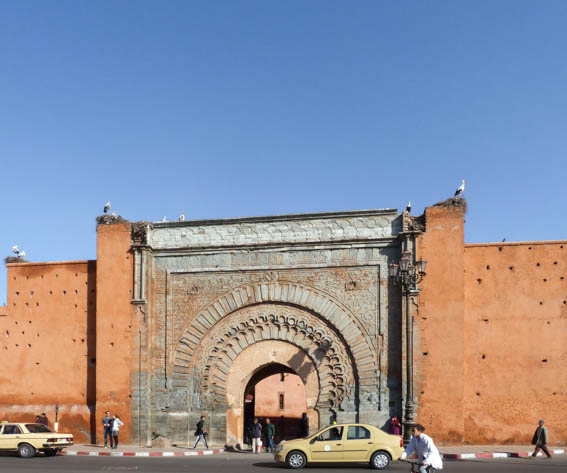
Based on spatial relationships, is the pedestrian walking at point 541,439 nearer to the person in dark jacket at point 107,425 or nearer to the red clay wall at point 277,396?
the person in dark jacket at point 107,425

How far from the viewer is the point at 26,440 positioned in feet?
50.9

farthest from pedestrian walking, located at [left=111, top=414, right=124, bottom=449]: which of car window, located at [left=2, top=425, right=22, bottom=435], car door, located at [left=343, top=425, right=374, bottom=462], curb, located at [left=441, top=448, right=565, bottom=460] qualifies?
curb, located at [left=441, top=448, right=565, bottom=460]

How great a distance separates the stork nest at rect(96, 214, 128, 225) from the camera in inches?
764

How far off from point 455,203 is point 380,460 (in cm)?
672

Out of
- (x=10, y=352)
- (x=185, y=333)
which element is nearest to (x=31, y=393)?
(x=10, y=352)

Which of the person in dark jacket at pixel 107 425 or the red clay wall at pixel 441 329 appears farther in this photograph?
the person in dark jacket at pixel 107 425

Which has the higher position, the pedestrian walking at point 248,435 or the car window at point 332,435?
the car window at point 332,435

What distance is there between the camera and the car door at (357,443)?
43.2 feet

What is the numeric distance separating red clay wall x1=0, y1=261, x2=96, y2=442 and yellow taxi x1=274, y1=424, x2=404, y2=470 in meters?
7.65

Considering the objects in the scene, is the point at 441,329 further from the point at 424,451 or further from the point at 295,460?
the point at 424,451

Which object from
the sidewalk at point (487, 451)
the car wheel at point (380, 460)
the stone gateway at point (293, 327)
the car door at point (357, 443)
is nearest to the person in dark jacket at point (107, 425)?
the stone gateway at point (293, 327)

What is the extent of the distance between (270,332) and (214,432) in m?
2.81

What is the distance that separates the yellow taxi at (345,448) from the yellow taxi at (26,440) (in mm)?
5242

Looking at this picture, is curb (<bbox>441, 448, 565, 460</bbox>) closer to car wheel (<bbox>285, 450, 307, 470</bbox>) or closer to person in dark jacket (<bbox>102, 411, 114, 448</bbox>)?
car wheel (<bbox>285, 450, 307, 470</bbox>)
